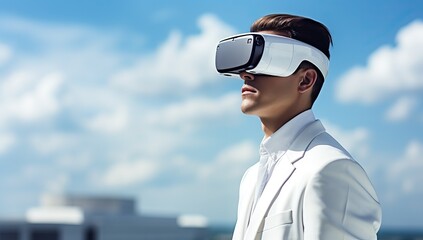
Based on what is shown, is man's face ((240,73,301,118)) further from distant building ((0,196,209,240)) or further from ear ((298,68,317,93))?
distant building ((0,196,209,240))

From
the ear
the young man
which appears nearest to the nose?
the young man

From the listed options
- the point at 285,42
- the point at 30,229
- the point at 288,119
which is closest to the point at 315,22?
the point at 285,42

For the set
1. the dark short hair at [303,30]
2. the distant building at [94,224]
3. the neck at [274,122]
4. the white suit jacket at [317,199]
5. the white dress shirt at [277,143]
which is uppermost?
the distant building at [94,224]

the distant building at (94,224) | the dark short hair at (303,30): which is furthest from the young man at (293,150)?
the distant building at (94,224)

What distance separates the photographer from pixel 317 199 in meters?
1.62

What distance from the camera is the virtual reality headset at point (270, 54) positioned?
1.76 m

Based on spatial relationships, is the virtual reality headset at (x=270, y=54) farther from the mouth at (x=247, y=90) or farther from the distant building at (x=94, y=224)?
the distant building at (x=94, y=224)

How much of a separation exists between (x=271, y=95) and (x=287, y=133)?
97mm

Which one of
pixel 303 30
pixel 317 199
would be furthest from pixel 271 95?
pixel 317 199

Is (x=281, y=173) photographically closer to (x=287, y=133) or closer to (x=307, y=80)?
(x=287, y=133)

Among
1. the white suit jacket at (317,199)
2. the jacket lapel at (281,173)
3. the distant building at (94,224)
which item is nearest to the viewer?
the white suit jacket at (317,199)

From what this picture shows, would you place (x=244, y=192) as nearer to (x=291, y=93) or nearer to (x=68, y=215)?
(x=291, y=93)

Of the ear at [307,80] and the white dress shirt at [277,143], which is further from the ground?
the ear at [307,80]

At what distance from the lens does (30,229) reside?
31.9 meters
